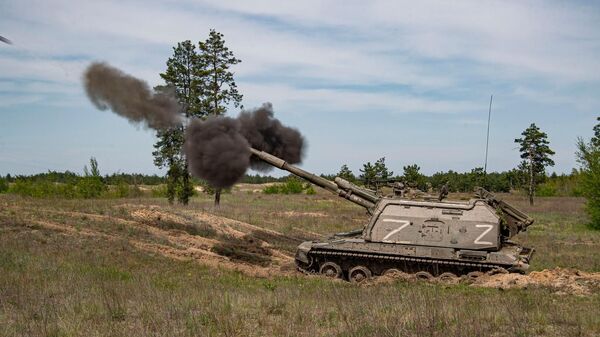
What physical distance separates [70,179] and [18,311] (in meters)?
55.6

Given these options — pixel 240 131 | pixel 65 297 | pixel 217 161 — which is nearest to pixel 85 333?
pixel 65 297

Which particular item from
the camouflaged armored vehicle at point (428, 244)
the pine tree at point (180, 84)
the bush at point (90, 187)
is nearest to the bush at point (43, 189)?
the bush at point (90, 187)

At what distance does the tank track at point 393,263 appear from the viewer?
53.1ft

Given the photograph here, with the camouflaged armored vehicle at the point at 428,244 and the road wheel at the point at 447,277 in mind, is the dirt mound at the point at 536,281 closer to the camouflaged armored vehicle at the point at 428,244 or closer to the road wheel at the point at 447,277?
the road wheel at the point at 447,277

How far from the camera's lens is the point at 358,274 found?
55.4 ft

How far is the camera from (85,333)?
823cm

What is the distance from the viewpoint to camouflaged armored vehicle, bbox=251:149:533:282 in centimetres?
1625

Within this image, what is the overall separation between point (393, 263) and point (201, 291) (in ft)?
20.9

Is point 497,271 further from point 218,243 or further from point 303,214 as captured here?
point 303,214

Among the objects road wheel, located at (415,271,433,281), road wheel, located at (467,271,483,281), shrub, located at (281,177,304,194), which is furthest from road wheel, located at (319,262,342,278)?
shrub, located at (281,177,304,194)

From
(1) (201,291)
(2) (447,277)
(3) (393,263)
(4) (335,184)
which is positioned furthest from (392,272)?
(1) (201,291)

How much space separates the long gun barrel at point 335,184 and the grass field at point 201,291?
2707 mm

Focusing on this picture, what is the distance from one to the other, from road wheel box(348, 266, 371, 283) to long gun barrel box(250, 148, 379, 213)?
205cm

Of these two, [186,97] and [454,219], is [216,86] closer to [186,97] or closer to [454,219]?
[186,97]
